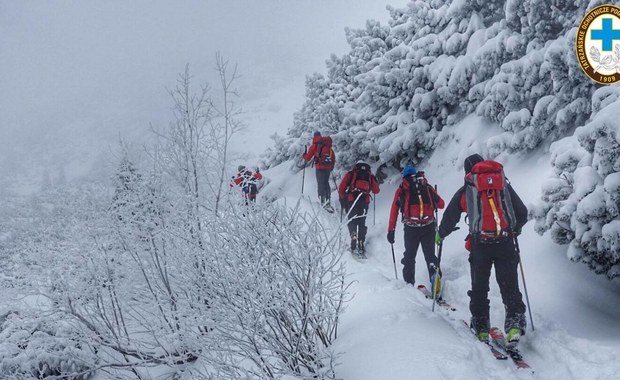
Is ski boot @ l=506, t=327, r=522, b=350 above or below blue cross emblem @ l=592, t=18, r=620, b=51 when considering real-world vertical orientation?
below

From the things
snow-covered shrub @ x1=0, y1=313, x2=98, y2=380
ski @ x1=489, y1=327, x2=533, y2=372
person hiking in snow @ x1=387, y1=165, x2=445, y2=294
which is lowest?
snow-covered shrub @ x1=0, y1=313, x2=98, y2=380

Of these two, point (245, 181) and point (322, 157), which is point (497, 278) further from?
point (322, 157)

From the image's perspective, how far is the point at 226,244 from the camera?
446cm

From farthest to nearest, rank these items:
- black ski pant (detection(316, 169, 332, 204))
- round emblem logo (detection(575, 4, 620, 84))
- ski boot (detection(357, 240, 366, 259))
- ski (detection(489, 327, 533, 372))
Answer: black ski pant (detection(316, 169, 332, 204)) < ski boot (detection(357, 240, 366, 259)) < round emblem logo (detection(575, 4, 620, 84)) < ski (detection(489, 327, 533, 372))

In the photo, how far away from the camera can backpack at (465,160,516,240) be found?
4754 mm

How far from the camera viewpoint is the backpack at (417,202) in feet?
22.4

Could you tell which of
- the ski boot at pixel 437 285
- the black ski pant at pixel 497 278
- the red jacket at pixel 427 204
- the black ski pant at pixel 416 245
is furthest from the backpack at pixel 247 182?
the black ski pant at pixel 497 278

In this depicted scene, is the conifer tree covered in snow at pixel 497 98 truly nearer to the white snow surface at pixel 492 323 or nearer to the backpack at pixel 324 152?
the white snow surface at pixel 492 323

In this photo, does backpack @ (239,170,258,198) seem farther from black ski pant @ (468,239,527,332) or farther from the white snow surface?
black ski pant @ (468,239,527,332)

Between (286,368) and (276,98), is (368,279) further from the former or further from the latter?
(276,98)

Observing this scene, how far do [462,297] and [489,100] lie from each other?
479 centimetres

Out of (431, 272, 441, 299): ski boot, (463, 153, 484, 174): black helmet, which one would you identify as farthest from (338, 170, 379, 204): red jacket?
(463, 153, 484, 174): black helmet

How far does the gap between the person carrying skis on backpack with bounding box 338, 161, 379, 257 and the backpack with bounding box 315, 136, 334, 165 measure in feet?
8.97

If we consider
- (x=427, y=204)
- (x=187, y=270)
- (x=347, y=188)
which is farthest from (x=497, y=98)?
(x=187, y=270)
